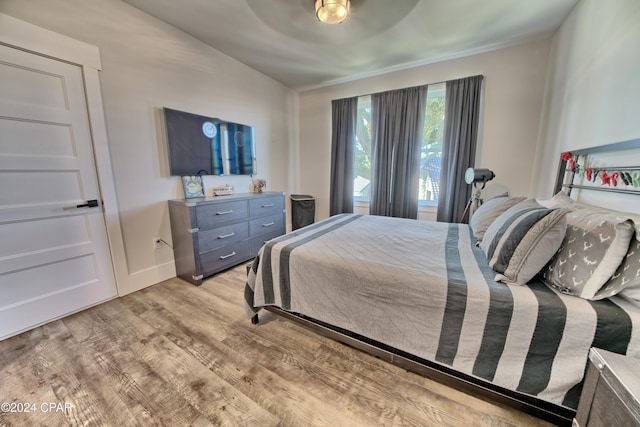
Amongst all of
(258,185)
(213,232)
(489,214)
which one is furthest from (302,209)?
(489,214)

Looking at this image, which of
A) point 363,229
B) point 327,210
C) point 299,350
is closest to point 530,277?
point 363,229

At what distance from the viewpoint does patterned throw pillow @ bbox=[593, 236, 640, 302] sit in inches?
35.3

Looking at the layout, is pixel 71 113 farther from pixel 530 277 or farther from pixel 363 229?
pixel 530 277

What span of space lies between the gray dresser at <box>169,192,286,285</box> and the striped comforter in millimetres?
1001

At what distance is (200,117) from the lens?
8.59ft

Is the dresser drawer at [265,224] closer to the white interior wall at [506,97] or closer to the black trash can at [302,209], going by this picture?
the black trash can at [302,209]

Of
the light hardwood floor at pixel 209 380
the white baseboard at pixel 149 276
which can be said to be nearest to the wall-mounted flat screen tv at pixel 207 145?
the white baseboard at pixel 149 276

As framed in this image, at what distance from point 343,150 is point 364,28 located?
1.63m

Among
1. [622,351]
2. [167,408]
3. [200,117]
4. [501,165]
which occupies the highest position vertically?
[200,117]

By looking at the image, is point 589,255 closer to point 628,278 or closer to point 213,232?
point 628,278

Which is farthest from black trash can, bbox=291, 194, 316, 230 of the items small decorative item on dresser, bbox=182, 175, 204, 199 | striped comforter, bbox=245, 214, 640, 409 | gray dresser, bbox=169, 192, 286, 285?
striped comforter, bbox=245, 214, 640, 409

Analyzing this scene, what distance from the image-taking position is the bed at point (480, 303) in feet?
3.07

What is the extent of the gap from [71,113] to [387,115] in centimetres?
337

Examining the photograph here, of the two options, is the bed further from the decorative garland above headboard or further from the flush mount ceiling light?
the flush mount ceiling light
